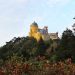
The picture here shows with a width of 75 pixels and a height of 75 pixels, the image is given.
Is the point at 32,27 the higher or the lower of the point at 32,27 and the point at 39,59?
the higher

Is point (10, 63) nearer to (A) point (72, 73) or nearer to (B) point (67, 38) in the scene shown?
(A) point (72, 73)

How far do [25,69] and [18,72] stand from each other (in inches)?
11.8

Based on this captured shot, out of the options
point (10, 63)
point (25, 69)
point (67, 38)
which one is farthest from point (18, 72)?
point (67, 38)

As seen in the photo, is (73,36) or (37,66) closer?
(37,66)

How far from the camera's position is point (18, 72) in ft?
35.6

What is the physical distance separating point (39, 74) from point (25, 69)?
0.38m

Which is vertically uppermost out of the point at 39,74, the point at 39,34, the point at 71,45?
the point at 39,34

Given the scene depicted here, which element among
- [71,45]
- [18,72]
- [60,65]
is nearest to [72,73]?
[60,65]

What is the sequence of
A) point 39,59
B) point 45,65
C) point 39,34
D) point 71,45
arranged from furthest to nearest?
point 39,34
point 71,45
point 39,59
point 45,65

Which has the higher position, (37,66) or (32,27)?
(32,27)

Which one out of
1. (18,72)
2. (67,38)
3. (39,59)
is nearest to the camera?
(18,72)

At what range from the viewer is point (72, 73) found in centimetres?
1141

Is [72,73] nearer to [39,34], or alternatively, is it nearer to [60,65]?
[60,65]

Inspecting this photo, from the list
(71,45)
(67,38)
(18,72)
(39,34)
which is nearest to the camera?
(18,72)
